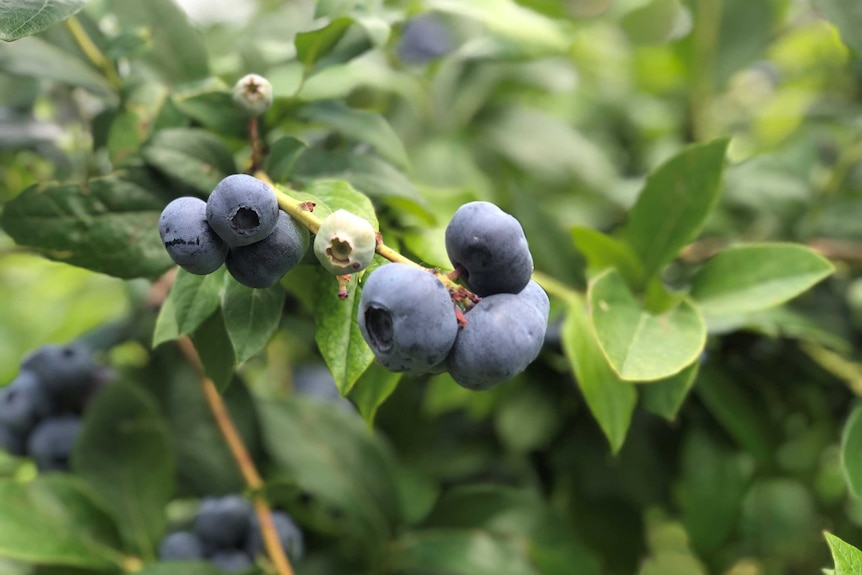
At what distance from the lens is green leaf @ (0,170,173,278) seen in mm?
586

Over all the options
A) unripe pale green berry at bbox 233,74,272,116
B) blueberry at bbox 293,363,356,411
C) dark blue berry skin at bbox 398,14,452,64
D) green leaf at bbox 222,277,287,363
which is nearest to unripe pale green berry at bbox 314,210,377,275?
green leaf at bbox 222,277,287,363

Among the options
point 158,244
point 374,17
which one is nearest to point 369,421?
point 158,244

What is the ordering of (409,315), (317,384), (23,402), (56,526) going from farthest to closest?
(317,384) → (23,402) → (56,526) → (409,315)

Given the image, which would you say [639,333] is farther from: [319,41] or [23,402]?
[23,402]

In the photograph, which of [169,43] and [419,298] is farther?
[169,43]

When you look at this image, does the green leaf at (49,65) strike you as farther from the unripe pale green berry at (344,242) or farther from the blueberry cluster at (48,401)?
the unripe pale green berry at (344,242)

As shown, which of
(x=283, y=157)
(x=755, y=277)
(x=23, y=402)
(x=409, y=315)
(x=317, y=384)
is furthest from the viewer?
(x=317, y=384)

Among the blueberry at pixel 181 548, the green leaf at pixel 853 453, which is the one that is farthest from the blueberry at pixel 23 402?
the green leaf at pixel 853 453

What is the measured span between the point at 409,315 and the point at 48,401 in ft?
2.43

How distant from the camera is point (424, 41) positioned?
128 cm

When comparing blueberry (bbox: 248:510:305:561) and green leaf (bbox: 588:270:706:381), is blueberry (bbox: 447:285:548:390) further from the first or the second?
blueberry (bbox: 248:510:305:561)

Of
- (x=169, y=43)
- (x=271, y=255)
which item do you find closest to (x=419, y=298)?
(x=271, y=255)

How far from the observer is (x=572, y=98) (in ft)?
4.95

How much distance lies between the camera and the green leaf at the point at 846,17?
0.85 metres
